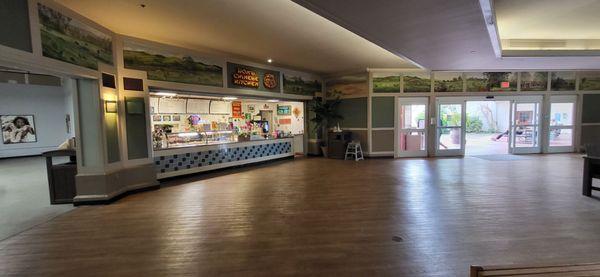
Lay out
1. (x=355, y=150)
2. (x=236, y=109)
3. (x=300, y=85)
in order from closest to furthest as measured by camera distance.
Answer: (x=236, y=109) < (x=355, y=150) < (x=300, y=85)

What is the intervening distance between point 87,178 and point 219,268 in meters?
3.45

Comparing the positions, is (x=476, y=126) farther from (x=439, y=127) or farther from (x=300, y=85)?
(x=300, y=85)

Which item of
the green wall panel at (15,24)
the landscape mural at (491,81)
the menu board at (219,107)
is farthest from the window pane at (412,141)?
the green wall panel at (15,24)

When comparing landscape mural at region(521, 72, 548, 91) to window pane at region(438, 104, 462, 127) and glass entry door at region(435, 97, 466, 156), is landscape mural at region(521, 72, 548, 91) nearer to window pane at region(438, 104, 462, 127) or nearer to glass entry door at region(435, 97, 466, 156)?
glass entry door at region(435, 97, 466, 156)

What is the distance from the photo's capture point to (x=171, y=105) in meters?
6.75

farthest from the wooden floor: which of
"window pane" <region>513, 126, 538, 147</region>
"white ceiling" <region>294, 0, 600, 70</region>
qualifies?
"window pane" <region>513, 126, 538, 147</region>

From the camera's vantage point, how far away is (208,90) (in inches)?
249

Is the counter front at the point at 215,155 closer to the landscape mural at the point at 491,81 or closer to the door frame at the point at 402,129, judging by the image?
the door frame at the point at 402,129

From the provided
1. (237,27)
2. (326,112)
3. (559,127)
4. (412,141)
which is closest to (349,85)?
(326,112)

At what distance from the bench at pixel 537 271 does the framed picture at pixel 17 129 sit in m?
14.1

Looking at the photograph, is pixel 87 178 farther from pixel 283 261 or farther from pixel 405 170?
pixel 405 170

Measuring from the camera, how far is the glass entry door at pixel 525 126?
8.96 metres

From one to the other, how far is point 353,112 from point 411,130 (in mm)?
2012

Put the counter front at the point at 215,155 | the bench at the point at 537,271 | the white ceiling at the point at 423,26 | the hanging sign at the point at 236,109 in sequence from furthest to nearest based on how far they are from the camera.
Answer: the hanging sign at the point at 236,109 < the counter front at the point at 215,155 < the white ceiling at the point at 423,26 < the bench at the point at 537,271
